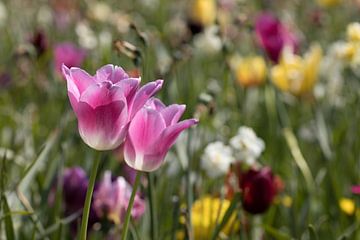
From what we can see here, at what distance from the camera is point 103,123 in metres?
0.82

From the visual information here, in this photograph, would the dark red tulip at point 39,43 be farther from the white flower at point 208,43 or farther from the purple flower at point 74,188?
the purple flower at point 74,188

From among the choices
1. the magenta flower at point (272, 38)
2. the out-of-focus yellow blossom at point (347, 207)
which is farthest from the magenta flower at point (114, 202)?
the magenta flower at point (272, 38)

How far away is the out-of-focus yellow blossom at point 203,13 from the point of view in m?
3.30

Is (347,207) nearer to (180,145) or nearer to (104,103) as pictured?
(180,145)

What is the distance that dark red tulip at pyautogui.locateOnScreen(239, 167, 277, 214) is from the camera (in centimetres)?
138

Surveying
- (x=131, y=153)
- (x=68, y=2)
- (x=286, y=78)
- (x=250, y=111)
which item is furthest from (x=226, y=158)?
(x=68, y=2)

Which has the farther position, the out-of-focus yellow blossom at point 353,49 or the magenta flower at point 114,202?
the out-of-focus yellow blossom at point 353,49

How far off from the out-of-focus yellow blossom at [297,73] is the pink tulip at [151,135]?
1.35 metres

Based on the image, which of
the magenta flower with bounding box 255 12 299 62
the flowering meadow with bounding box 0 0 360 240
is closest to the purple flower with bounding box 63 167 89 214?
the flowering meadow with bounding box 0 0 360 240

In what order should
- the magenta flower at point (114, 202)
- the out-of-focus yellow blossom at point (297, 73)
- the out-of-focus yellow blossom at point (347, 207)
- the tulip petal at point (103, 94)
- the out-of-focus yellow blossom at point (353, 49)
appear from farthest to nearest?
the out-of-focus yellow blossom at point (297, 73)
the out-of-focus yellow blossom at point (353, 49)
the out-of-focus yellow blossom at point (347, 207)
the magenta flower at point (114, 202)
the tulip petal at point (103, 94)

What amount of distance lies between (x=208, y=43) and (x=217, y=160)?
164 cm

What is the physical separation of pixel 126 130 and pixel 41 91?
6.02 feet

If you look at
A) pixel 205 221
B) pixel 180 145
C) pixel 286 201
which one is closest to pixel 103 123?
pixel 205 221

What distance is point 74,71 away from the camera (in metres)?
0.82
